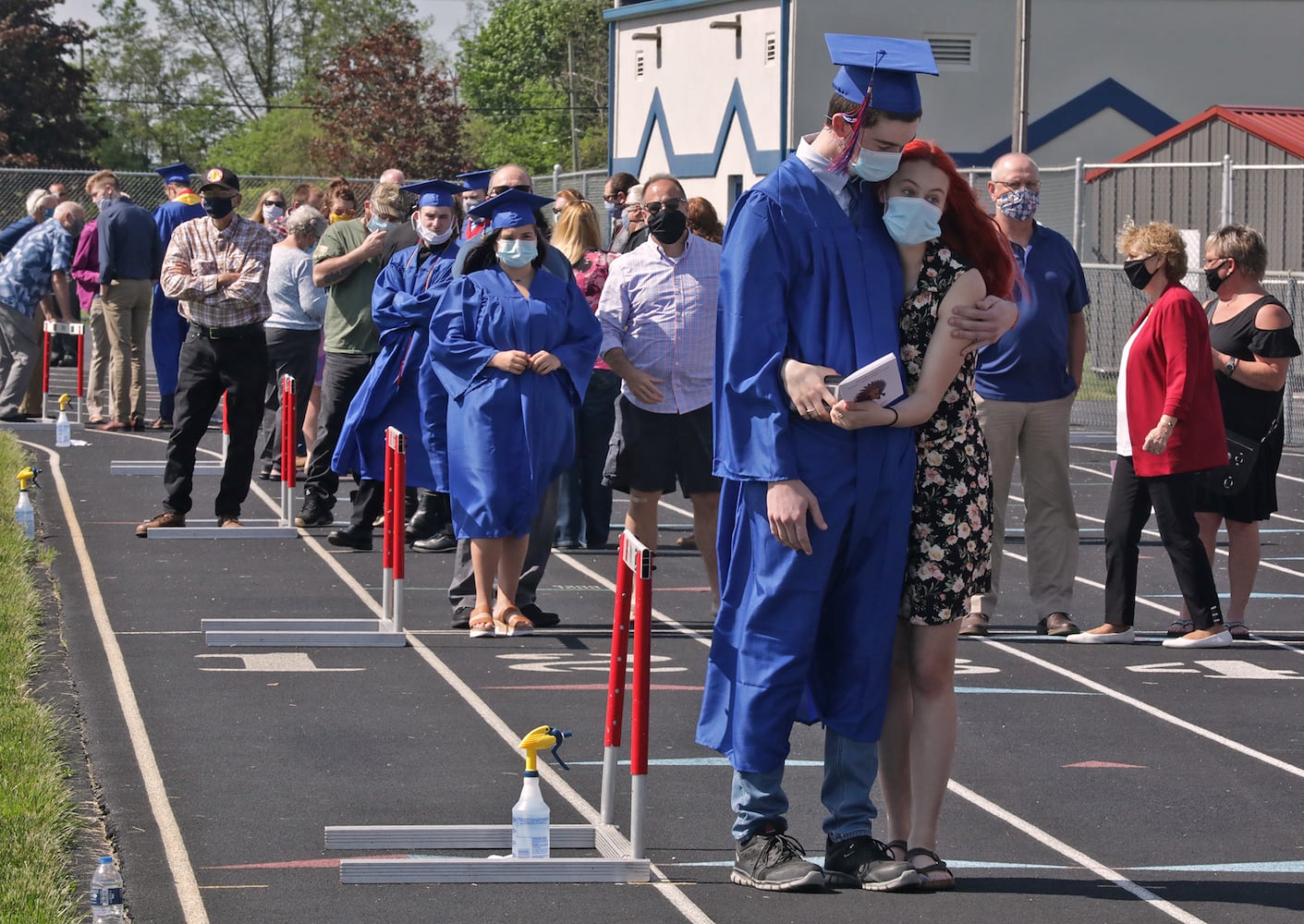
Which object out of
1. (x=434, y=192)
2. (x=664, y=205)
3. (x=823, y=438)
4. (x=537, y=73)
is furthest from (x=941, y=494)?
(x=537, y=73)

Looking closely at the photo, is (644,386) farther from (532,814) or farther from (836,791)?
(836,791)

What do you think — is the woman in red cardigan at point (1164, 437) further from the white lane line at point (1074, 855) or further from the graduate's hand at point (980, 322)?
the graduate's hand at point (980, 322)

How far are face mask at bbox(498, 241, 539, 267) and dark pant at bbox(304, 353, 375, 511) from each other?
3.89 m

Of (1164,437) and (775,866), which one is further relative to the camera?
(1164,437)

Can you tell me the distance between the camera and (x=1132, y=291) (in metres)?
21.7

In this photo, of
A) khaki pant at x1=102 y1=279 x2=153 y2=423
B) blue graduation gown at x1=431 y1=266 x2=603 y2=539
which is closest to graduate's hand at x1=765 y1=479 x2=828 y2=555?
blue graduation gown at x1=431 y1=266 x2=603 y2=539

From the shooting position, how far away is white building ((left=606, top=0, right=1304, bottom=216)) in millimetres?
37500

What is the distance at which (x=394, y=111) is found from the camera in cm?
5919

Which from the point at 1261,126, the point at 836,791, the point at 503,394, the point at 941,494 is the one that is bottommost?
the point at 836,791

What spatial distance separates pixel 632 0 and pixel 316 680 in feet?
145

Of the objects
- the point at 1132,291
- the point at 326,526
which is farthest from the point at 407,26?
the point at 326,526

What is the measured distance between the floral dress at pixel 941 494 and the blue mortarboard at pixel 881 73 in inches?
16.6

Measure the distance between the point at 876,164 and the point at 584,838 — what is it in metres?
2.18

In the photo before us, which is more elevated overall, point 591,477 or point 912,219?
point 912,219
